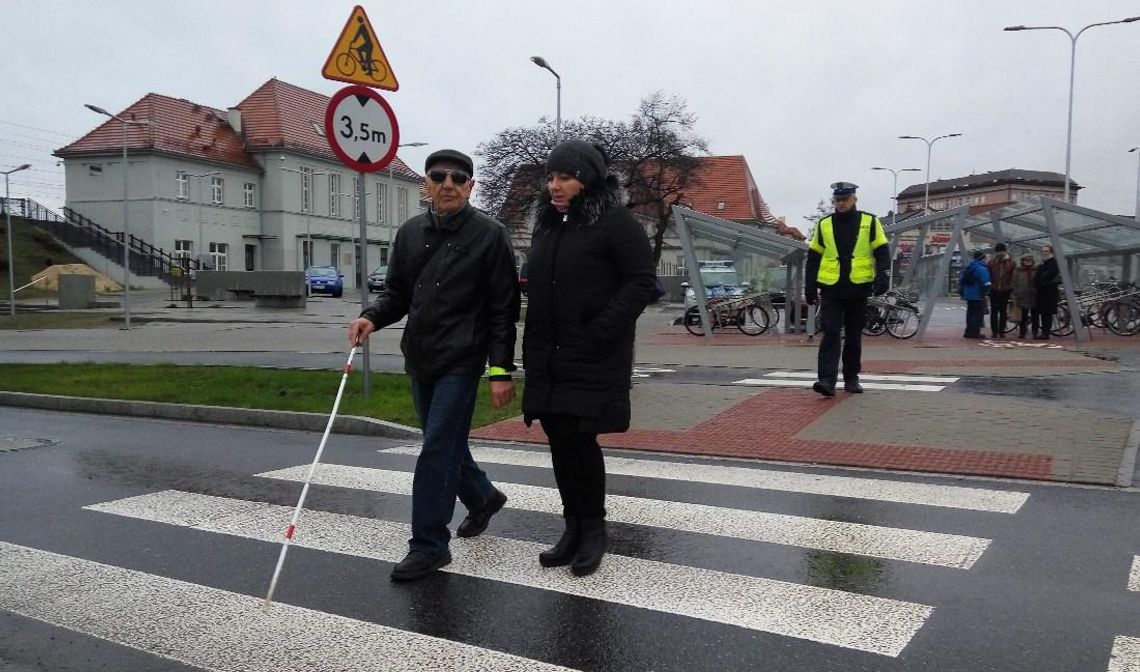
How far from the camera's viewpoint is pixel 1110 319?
17938 millimetres

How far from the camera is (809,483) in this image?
6.10 m

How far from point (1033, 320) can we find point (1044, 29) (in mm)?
17599

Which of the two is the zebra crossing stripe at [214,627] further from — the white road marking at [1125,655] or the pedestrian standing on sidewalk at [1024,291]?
the pedestrian standing on sidewalk at [1024,291]

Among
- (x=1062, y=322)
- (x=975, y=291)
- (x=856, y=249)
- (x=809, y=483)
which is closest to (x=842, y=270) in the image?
(x=856, y=249)

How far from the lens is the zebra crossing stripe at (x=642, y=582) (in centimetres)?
363

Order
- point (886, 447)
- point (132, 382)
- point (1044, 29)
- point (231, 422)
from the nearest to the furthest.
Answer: point (886, 447)
point (231, 422)
point (132, 382)
point (1044, 29)

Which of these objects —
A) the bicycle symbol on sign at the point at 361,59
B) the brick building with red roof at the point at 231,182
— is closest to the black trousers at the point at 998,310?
the bicycle symbol on sign at the point at 361,59

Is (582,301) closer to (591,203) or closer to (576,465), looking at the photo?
(591,203)

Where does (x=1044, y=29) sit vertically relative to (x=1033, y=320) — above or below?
above

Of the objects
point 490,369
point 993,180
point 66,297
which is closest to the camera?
point 490,369

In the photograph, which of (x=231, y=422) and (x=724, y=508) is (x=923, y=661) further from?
(x=231, y=422)

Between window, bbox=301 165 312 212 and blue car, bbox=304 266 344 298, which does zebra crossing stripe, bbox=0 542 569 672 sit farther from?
window, bbox=301 165 312 212

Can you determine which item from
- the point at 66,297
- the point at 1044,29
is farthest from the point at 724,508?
the point at 66,297

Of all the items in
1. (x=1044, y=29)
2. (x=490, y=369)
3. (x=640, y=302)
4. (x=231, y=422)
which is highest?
(x=1044, y=29)
